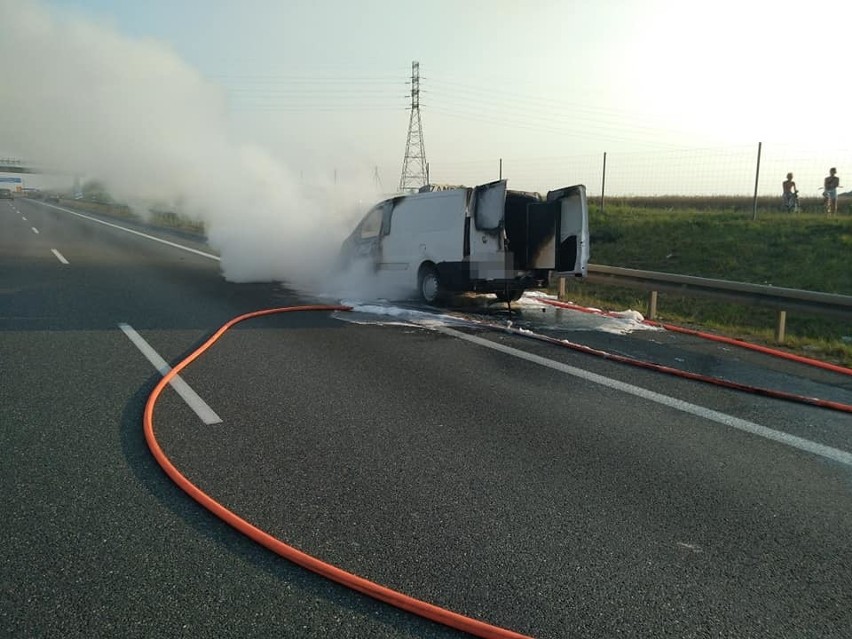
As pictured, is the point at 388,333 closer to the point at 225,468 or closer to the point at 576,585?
the point at 225,468

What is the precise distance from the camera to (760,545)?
337cm

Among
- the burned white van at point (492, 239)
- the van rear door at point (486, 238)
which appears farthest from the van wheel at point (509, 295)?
the van rear door at point (486, 238)

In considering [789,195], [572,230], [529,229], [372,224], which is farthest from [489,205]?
[789,195]

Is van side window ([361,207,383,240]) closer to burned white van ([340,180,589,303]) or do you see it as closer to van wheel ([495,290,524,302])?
burned white van ([340,180,589,303])

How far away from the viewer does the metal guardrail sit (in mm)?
8148

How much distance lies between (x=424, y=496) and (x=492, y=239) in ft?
21.9

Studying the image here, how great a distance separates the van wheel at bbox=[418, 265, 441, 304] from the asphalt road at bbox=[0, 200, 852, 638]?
3.41m

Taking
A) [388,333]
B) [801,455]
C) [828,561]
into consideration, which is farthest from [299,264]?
[828,561]

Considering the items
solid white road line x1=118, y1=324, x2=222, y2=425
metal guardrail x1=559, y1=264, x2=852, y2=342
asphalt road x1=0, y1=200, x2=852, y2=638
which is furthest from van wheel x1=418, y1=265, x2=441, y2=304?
solid white road line x1=118, y1=324, x2=222, y2=425

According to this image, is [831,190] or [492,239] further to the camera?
[831,190]

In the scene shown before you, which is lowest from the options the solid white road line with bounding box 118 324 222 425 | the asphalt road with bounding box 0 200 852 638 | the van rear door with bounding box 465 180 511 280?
the asphalt road with bounding box 0 200 852 638

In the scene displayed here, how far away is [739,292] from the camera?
9234mm

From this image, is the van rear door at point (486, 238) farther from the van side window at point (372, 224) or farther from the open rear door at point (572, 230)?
the van side window at point (372, 224)

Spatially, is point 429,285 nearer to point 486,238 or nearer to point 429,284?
point 429,284
